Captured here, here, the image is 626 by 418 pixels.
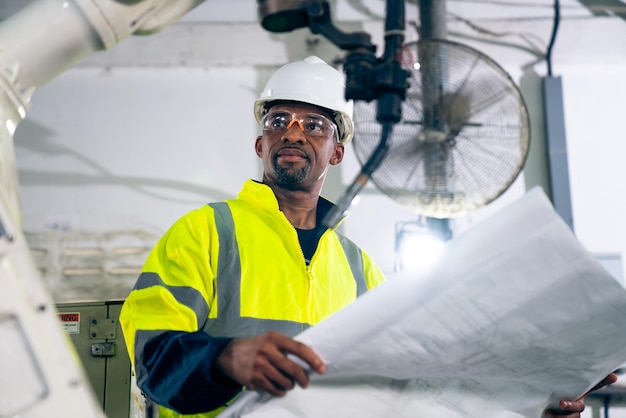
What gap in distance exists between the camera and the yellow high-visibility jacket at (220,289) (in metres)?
1.30

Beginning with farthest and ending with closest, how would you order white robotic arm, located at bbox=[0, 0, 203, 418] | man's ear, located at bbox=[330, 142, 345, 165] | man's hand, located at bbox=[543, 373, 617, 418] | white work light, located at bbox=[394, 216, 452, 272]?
white work light, located at bbox=[394, 216, 452, 272] → man's ear, located at bbox=[330, 142, 345, 165] → man's hand, located at bbox=[543, 373, 617, 418] → white robotic arm, located at bbox=[0, 0, 203, 418]

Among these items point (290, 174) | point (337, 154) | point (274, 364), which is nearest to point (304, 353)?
point (274, 364)

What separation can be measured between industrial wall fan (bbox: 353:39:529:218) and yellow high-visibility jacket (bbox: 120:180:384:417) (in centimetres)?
105

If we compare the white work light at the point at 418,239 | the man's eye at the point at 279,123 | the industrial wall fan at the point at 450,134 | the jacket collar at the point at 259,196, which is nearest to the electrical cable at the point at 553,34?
the white work light at the point at 418,239

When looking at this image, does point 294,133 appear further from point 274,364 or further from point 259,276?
point 274,364

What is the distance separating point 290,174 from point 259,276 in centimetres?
41

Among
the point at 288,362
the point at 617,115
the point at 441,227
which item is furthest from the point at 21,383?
the point at 617,115

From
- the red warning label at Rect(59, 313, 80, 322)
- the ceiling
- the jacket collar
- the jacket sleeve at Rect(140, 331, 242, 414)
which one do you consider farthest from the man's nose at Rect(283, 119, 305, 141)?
the ceiling

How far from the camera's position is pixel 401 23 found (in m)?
2.44

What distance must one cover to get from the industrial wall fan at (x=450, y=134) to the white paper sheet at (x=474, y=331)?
5.57 feet

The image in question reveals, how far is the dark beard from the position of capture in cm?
199

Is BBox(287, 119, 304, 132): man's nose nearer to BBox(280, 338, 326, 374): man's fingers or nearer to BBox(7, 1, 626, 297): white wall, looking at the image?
BBox(280, 338, 326, 374): man's fingers

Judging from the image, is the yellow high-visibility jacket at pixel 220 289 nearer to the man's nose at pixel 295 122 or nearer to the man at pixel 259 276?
the man at pixel 259 276

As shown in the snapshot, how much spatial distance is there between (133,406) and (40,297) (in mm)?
2364
